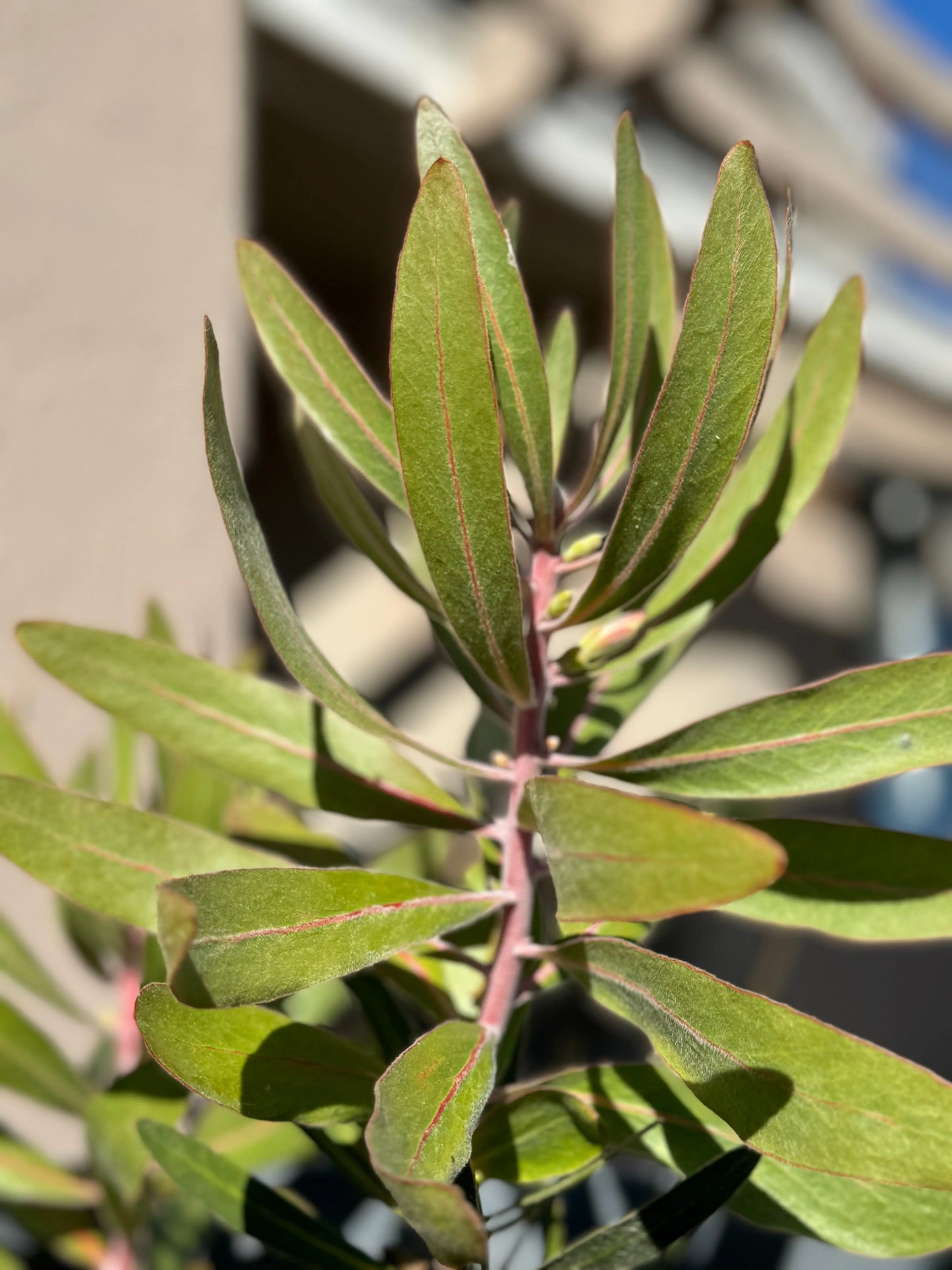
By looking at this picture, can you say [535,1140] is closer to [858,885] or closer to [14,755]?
[858,885]

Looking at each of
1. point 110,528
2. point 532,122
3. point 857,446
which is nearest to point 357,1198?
point 110,528

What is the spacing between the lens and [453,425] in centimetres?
34

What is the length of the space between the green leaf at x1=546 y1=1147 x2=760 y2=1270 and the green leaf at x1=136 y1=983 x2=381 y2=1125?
0.10 m

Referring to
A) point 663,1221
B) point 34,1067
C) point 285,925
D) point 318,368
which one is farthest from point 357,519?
point 34,1067

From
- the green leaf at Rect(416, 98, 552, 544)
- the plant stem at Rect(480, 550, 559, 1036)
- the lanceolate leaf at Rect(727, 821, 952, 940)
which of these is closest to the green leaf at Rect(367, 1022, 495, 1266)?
the plant stem at Rect(480, 550, 559, 1036)

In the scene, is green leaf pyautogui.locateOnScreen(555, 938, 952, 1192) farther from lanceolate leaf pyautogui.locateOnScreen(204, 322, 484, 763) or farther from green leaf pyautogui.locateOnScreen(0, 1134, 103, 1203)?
green leaf pyautogui.locateOnScreen(0, 1134, 103, 1203)

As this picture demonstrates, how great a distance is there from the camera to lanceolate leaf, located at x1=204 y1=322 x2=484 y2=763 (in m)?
0.32

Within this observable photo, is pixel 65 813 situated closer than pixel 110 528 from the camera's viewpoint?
Yes

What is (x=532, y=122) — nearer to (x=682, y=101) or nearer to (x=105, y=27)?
(x=682, y=101)

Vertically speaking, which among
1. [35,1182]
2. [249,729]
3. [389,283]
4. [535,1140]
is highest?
[389,283]

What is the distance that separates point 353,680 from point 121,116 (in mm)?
1026

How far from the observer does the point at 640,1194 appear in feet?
2.34

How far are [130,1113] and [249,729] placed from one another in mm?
217

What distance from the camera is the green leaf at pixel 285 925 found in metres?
0.29
